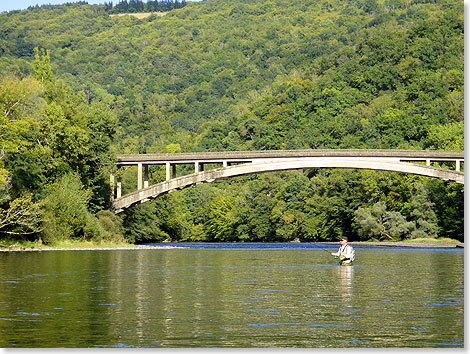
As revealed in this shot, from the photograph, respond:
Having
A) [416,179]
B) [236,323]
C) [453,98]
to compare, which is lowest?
[236,323]

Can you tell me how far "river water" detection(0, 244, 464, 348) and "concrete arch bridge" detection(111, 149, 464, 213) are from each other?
130 feet

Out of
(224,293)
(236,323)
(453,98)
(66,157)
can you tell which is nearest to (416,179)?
(453,98)

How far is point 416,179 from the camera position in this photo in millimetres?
113750

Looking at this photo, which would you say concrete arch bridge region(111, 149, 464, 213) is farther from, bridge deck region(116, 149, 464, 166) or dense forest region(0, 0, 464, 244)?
dense forest region(0, 0, 464, 244)

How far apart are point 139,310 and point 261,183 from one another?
118 m

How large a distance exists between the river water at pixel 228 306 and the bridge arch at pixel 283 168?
1556 inches

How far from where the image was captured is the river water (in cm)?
2483

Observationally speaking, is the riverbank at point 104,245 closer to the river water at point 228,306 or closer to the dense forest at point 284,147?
the dense forest at point 284,147

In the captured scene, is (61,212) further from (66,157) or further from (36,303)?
(36,303)

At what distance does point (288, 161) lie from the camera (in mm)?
94812

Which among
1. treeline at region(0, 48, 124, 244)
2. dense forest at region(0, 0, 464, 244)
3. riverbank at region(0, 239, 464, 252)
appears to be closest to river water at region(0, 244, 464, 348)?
riverbank at region(0, 239, 464, 252)

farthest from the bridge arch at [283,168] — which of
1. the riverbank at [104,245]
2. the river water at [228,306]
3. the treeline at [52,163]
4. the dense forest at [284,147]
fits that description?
the river water at [228,306]

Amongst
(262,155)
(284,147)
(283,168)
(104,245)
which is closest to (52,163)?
(104,245)

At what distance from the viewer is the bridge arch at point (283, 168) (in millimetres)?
91500
